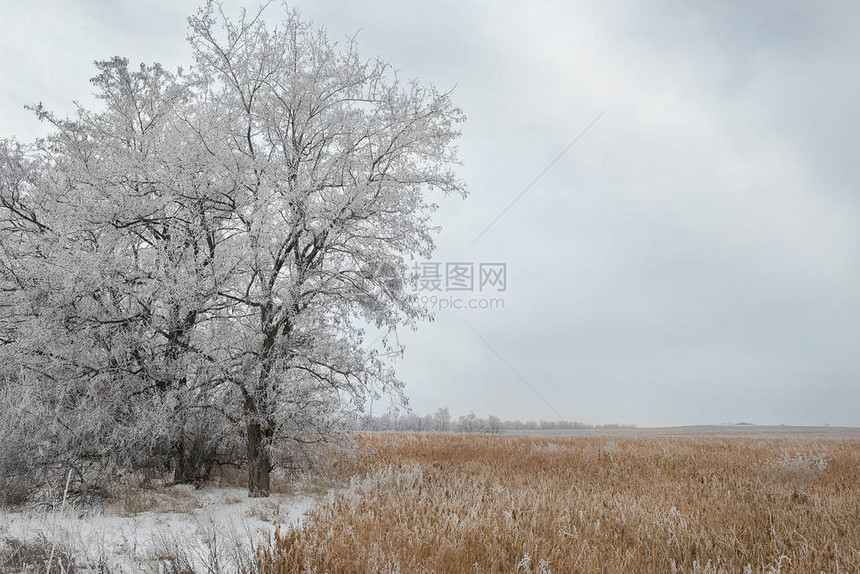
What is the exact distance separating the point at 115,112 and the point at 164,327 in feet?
18.6

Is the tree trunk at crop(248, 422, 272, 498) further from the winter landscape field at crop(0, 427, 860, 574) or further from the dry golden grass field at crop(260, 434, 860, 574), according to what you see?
the dry golden grass field at crop(260, 434, 860, 574)

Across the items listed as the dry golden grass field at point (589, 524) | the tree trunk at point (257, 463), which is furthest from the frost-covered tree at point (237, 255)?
the dry golden grass field at point (589, 524)

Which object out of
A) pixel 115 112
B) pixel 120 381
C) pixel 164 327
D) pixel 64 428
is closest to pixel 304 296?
pixel 164 327

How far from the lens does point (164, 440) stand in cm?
895

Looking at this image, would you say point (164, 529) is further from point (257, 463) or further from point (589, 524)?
point (589, 524)

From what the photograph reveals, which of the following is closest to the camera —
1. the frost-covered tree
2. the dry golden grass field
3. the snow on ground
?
the dry golden grass field

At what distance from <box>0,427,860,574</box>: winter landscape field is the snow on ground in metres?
0.03

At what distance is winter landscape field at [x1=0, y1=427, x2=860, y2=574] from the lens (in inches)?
173

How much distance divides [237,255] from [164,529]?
167 inches

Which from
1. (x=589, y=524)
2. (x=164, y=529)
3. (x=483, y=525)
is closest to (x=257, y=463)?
(x=164, y=529)

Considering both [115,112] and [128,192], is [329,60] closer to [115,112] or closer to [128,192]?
[128,192]

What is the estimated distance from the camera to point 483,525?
5133mm

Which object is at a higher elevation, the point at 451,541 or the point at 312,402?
the point at 312,402

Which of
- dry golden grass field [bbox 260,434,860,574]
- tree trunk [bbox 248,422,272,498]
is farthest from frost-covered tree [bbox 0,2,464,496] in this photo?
dry golden grass field [bbox 260,434,860,574]
